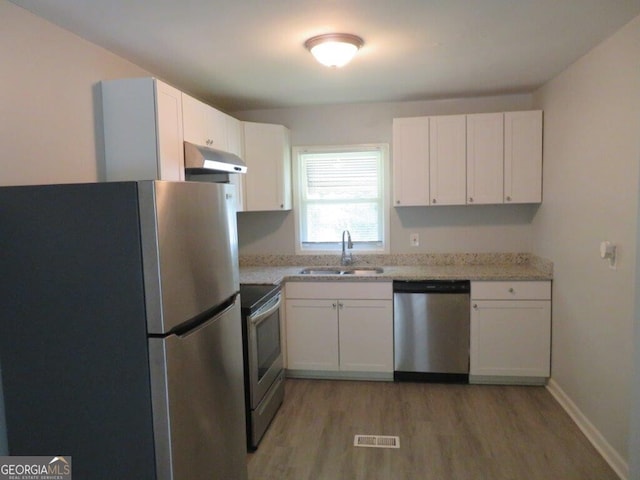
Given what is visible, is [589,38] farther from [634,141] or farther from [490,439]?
[490,439]

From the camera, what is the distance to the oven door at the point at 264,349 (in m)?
2.62

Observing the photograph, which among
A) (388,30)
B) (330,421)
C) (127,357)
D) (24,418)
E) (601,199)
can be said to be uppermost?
(388,30)

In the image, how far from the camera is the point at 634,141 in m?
2.15

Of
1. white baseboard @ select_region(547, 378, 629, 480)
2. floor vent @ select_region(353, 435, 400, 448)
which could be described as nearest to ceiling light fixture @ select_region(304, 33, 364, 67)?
floor vent @ select_region(353, 435, 400, 448)

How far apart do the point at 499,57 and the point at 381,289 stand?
185 centimetres

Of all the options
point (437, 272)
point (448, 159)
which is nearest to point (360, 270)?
point (437, 272)

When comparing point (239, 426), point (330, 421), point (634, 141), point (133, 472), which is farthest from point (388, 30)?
point (330, 421)

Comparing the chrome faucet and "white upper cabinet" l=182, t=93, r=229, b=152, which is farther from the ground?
"white upper cabinet" l=182, t=93, r=229, b=152

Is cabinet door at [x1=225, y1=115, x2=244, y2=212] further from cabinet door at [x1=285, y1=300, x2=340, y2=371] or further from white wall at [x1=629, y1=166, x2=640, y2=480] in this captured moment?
white wall at [x1=629, y1=166, x2=640, y2=480]

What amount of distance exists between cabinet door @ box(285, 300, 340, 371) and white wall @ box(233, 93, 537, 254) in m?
0.75

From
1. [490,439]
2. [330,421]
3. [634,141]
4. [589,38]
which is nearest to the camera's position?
[634,141]

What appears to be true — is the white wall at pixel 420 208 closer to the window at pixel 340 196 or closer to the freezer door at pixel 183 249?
the window at pixel 340 196

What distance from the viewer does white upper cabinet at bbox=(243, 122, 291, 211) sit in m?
3.73

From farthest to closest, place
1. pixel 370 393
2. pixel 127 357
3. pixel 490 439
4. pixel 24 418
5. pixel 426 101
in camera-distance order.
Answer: pixel 426 101 < pixel 370 393 < pixel 490 439 < pixel 24 418 < pixel 127 357
